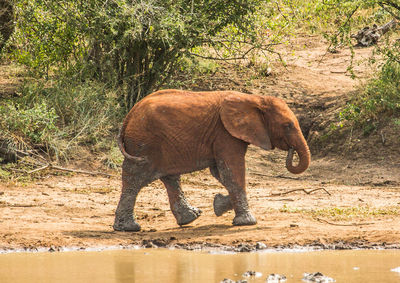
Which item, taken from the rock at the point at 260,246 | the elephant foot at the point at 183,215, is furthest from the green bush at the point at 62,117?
the rock at the point at 260,246

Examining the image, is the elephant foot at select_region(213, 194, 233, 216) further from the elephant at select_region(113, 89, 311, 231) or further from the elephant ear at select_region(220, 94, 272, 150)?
the elephant ear at select_region(220, 94, 272, 150)

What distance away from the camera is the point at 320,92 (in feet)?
57.7

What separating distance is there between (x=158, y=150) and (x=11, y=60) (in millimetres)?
7885

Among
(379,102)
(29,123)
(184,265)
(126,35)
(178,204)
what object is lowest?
(184,265)

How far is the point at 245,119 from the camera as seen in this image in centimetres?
914

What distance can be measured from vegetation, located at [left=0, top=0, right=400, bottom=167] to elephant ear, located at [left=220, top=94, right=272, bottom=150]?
15.6 feet

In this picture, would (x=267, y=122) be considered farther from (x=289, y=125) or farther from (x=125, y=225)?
(x=125, y=225)

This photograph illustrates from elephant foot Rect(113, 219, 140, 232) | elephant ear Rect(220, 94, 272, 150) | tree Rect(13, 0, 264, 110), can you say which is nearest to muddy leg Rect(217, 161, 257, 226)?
elephant ear Rect(220, 94, 272, 150)

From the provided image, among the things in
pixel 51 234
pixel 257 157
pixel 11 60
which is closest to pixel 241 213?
pixel 51 234

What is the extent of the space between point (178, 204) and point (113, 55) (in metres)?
6.65

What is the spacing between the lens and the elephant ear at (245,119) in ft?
29.7

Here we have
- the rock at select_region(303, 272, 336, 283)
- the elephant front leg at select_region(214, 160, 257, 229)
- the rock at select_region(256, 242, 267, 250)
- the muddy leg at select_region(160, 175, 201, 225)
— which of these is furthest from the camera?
the muddy leg at select_region(160, 175, 201, 225)

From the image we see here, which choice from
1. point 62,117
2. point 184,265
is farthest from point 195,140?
point 62,117

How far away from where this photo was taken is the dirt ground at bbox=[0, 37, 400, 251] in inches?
340
